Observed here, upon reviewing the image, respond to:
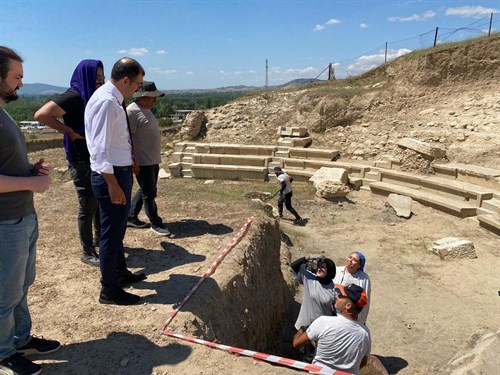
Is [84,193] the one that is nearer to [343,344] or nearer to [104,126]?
[104,126]

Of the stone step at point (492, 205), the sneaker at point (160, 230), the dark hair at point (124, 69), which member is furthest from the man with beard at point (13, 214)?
the stone step at point (492, 205)

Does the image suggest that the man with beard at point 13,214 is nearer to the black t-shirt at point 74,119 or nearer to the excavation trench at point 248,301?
the excavation trench at point 248,301

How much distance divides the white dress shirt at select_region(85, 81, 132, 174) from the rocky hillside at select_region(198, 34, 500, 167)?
10.6 meters

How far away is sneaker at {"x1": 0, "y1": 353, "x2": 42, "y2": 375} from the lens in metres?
2.49

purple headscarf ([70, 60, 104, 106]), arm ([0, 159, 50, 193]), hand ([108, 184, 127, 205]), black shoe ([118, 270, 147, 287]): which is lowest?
black shoe ([118, 270, 147, 287])

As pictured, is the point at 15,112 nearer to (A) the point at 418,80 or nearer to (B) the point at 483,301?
(A) the point at 418,80

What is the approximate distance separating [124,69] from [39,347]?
7.42 feet

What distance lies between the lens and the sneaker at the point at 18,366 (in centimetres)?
249

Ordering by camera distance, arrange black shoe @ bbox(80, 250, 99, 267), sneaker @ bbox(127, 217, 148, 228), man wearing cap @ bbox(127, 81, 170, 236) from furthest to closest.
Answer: sneaker @ bbox(127, 217, 148, 228)
man wearing cap @ bbox(127, 81, 170, 236)
black shoe @ bbox(80, 250, 99, 267)

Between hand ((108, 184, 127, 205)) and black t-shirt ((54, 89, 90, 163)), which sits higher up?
black t-shirt ((54, 89, 90, 163))

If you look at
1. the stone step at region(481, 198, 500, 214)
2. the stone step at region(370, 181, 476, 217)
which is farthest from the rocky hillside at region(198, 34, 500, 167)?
the stone step at region(481, 198, 500, 214)

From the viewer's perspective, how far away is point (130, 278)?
391cm

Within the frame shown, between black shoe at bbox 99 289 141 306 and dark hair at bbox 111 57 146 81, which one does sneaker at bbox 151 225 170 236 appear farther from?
dark hair at bbox 111 57 146 81

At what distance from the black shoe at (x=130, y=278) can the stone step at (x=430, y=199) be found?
26.8 ft
